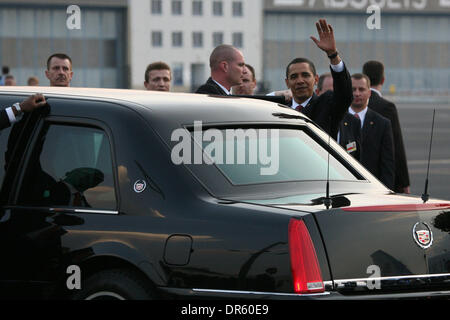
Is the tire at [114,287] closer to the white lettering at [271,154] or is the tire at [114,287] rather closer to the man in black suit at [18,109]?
the white lettering at [271,154]

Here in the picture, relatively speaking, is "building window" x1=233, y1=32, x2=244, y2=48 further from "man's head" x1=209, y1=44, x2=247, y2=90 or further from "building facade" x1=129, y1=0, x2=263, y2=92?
"man's head" x1=209, y1=44, x2=247, y2=90

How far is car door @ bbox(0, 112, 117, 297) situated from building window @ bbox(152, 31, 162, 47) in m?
89.8

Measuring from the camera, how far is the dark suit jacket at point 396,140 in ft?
32.5

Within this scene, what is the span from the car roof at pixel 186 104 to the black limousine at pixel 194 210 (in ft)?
0.04

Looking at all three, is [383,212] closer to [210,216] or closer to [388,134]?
[210,216]

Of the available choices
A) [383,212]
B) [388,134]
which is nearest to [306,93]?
[388,134]

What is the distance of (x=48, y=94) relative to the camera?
560 centimetres

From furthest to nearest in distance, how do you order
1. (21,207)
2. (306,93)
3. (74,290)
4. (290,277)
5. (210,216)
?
(306,93), (21,207), (74,290), (210,216), (290,277)

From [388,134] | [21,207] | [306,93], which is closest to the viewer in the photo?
[21,207]

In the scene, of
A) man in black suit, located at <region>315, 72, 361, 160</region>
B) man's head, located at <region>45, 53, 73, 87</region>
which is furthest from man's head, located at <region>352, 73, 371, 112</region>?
man's head, located at <region>45, 53, 73, 87</region>

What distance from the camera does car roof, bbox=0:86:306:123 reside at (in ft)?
17.4

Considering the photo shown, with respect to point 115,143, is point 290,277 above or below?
below

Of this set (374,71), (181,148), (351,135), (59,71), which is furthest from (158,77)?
(181,148)

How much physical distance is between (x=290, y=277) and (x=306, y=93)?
152 inches
